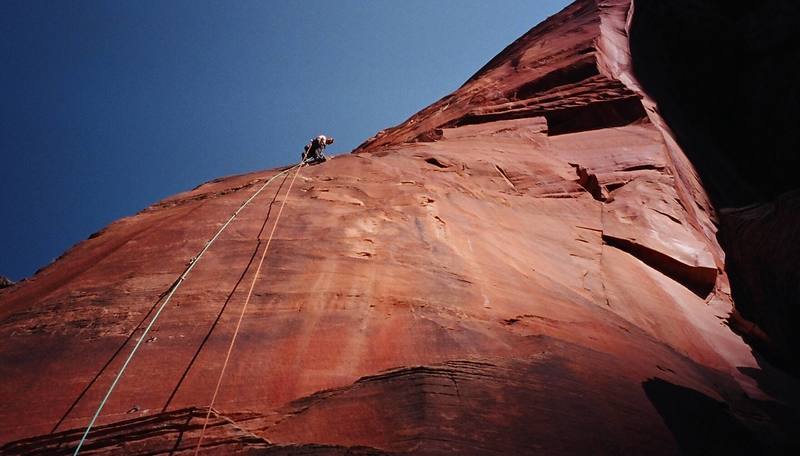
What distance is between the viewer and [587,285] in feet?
20.9

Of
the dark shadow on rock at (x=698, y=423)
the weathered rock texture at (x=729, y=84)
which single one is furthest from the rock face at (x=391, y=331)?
the weathered rock texture at (x=729, y=84)

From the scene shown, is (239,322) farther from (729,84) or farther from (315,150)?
(729,84)

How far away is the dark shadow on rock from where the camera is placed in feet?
12.3

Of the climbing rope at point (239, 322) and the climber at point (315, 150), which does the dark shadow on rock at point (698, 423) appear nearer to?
the climbing rope at point (239, 322)

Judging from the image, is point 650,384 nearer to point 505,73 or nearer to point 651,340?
point 651,340

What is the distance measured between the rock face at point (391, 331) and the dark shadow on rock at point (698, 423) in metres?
0.02

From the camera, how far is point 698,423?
13.1 ft

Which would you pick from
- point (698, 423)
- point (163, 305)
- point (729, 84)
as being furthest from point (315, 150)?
point (729, 84)

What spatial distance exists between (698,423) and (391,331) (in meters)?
2.56

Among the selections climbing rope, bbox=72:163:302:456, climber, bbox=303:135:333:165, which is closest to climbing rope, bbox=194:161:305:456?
climbing rope, bbox=72:163:302:456

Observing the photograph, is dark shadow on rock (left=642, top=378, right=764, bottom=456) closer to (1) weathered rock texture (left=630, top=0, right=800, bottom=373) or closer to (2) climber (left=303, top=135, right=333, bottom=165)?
(2) climber (left=303, top=135, right=333, bottom=165)

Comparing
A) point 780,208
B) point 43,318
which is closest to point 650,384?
point 43,318

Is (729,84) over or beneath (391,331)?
over

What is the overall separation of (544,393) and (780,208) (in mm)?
7569
